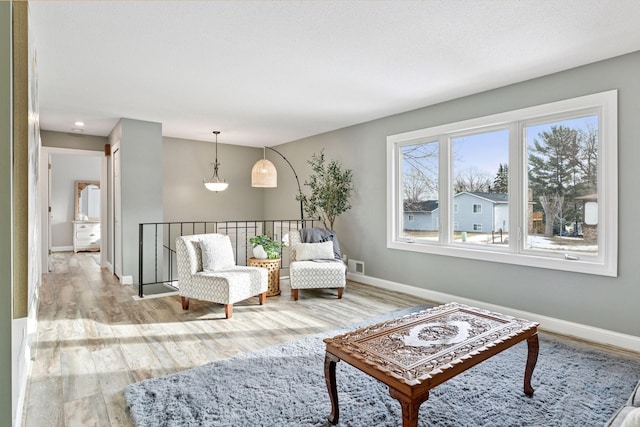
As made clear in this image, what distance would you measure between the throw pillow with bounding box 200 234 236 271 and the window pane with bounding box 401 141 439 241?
2.39 metres

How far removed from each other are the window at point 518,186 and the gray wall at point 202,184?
145 inches

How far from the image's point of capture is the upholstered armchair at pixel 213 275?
3830mm

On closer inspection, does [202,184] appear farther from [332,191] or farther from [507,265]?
[507,265]

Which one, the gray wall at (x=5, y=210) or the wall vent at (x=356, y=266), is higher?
the gray wall at (x=5, y=210)

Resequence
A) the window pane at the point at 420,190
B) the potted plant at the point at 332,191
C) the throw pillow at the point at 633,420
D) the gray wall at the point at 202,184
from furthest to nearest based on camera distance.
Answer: the gray wall at the point at 202,184 → the potted plant at the point at 332,191 → the window pane at the point at 420,190 → the throw pillow at the point at 633,420

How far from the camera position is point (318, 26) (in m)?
2.53

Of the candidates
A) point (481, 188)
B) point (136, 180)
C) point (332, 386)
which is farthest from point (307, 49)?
point (136, 180)

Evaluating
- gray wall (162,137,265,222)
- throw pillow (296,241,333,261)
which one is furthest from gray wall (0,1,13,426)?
gray wall (162,137,265,222)

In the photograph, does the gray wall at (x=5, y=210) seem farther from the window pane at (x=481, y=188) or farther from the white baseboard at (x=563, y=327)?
the window pane at (x=481, y=188)

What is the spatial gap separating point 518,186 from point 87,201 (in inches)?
398

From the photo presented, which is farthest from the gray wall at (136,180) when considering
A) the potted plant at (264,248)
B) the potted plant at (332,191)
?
the potted plant at (332,191)

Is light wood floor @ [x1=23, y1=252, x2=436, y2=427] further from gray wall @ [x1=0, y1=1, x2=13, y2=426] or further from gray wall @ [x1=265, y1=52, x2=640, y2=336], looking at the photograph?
gray wall @ [x1=0, y1=1, x2=13, y2=426]

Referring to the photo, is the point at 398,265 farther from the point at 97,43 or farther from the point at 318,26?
the point at 97,43

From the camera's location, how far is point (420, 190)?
15.8ft
